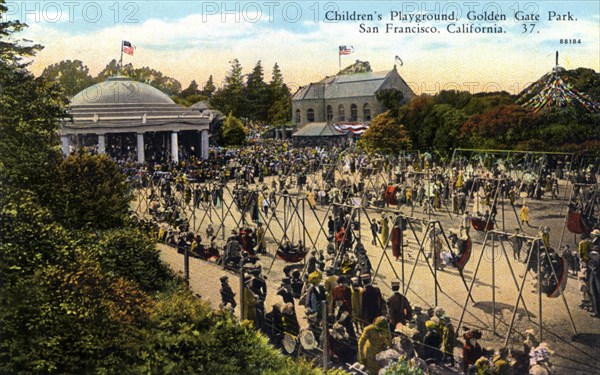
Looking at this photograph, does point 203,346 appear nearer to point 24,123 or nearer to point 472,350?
point 472,350

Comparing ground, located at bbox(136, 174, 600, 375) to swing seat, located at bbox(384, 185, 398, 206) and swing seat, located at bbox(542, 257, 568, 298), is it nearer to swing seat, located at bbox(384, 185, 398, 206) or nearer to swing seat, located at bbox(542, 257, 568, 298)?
swing seat, located at bbox(542, 257, 568, 298)

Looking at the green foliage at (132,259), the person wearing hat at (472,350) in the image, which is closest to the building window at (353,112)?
the green foliage at (132,259)

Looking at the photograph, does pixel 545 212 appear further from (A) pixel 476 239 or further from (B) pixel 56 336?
(B) pixel 56 336

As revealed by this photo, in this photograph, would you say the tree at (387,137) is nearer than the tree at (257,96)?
Yes

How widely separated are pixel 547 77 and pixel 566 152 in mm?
4660

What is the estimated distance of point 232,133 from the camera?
66.1m

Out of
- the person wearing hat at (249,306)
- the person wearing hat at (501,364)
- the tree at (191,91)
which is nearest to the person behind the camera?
the person wearing hat at (501,364)

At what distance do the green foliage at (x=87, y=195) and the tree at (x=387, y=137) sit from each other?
110 ft

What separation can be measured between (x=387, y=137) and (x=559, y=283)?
122 feet

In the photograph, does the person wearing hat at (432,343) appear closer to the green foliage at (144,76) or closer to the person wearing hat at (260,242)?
the person wearing hat at (260,242)

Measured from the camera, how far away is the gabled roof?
7481 centimetres

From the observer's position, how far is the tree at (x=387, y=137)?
50250 mm

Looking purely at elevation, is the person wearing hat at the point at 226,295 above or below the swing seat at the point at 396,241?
below

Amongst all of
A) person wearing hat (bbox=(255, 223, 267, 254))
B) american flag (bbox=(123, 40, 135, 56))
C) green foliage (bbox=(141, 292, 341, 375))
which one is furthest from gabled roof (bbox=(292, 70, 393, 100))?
green foliage (bbox=(141, 292, 341, 375))
